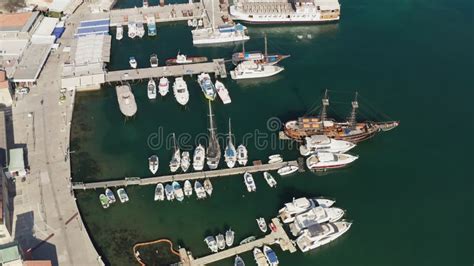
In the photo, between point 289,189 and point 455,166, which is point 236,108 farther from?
point 455,166

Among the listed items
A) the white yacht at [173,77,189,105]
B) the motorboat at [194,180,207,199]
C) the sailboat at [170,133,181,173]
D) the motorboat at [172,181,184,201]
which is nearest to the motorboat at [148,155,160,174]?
the sailboat at [170,133,181,173]

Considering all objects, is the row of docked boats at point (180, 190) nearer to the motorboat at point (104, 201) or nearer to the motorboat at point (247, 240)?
the motorboat at point (104, 201)

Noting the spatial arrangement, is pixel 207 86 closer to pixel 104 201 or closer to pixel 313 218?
pixel 104 201

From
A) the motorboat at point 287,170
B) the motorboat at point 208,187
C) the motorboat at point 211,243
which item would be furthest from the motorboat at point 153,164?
the motorboat at point 287,170

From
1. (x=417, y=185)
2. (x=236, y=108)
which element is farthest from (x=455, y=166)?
(x=236, y=108)

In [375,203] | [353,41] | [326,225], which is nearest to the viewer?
[326,225]
